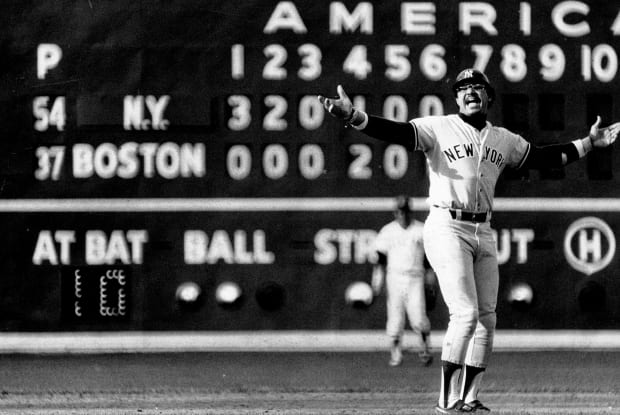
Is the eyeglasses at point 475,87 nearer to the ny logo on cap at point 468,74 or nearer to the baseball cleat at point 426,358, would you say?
the ny logo on cap at point 468,74

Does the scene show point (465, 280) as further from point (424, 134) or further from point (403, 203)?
point (403, 203)

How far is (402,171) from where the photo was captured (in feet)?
41.5

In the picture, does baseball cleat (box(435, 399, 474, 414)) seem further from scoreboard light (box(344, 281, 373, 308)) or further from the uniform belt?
scoreboard light (box(344, 281, 373, 308))

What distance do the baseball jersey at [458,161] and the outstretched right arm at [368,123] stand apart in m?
0.10

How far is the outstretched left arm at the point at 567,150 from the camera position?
8867 mm

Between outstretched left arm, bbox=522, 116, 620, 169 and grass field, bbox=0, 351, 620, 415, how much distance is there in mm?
1463

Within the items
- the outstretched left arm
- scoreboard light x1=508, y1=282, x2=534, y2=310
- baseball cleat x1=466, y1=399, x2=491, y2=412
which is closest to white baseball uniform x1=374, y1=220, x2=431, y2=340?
scoreboard light x1=508, y1=282, x2=534, y2=310

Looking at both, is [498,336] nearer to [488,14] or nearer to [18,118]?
[488,14]

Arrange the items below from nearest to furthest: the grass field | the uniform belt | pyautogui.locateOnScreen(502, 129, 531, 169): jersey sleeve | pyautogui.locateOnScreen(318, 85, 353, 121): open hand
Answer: pyautogui.locateOnScreen(318, 85, 353, 121): open hand < the uniform belt < pyautogui.locateOnScreen(502, 129, 531, 169): jersey sleeve < the grass field

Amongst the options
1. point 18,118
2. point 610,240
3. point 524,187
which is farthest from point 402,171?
point 18,118

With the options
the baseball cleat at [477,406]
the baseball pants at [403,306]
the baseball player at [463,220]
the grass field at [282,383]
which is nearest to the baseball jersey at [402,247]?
the baseball pants at [403,306]

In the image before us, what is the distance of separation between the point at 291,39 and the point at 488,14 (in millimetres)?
1660

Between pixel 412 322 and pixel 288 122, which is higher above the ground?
pixel 288 122

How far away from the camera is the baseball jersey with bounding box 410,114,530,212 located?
27.7 ft
